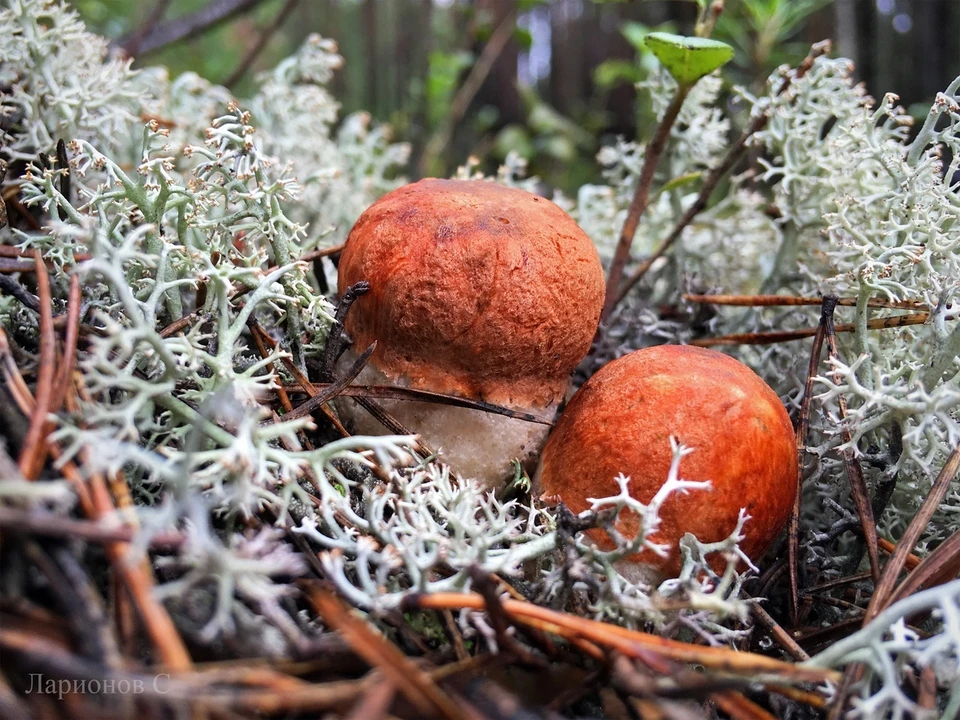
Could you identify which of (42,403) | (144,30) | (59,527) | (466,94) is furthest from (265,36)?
(59,527)

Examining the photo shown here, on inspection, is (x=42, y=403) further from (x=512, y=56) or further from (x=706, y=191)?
(x=512, y=56)

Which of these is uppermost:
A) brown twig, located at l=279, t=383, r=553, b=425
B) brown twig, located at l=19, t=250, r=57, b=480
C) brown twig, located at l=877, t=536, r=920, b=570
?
brown twig, located at l=19, t=250, r=57, b=480

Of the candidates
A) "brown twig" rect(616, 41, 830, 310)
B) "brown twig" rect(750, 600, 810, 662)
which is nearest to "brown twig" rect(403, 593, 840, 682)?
"brown twig" rect(750, 600, 810, 662)

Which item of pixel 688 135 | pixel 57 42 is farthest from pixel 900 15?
pixel 57 42

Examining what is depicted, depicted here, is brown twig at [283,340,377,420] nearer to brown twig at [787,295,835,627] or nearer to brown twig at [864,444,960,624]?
brown twig at [787,295,835,627]

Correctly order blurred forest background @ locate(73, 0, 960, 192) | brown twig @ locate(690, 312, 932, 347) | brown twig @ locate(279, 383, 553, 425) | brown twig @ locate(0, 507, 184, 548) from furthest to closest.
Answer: blurred forest background @ locate(73, 0, 960, 192), brown twig @ locate(690, 312, 932, 347), brown twig @ locate(279, 383, 553, 425), brown twig @ locate(0, 507, 184, 548)

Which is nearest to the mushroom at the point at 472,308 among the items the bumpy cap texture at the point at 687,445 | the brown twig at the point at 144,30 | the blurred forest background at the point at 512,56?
the bumpy cap texture at the point at 687,445

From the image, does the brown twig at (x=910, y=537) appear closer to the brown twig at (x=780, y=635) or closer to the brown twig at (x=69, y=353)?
the brown twig at (x=780, y=635)
